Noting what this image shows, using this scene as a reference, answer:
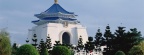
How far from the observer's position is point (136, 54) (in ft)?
102

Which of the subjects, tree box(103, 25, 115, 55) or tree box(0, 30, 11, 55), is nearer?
tree box(0, 30, 11, 55)

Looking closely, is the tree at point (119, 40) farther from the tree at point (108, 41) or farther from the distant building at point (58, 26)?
the distant building at point (58, 26)

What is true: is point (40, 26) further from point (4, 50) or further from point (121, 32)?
point (4, 50)

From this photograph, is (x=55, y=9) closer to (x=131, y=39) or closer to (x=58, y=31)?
(x=58, y=31)

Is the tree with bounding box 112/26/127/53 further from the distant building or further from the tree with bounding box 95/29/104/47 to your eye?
the distant building

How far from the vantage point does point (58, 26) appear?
58281mm

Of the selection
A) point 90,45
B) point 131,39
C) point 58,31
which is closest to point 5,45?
point 131,39

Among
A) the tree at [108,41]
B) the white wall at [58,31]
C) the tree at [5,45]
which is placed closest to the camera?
the tree at [5,45]

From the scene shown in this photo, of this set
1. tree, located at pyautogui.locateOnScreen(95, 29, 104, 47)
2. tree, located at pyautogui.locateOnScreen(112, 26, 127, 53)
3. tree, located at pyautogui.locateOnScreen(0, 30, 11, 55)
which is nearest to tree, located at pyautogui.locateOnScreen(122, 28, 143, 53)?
tree, located at pyautogui.locateOnScreen(112, 26, 127, 53)

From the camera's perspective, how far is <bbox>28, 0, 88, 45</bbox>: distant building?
57.8m

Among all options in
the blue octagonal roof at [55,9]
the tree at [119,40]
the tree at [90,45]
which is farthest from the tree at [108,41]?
the blue octagonal roof at [55,9]

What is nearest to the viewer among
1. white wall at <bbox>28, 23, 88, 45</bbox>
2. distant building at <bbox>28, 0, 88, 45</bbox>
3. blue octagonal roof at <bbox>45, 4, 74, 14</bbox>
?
white wall at <bbox>28, 23, 88, 45</bbox>

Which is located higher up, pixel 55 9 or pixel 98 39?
pixel 55 9

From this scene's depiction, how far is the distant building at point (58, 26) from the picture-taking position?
57812mm
